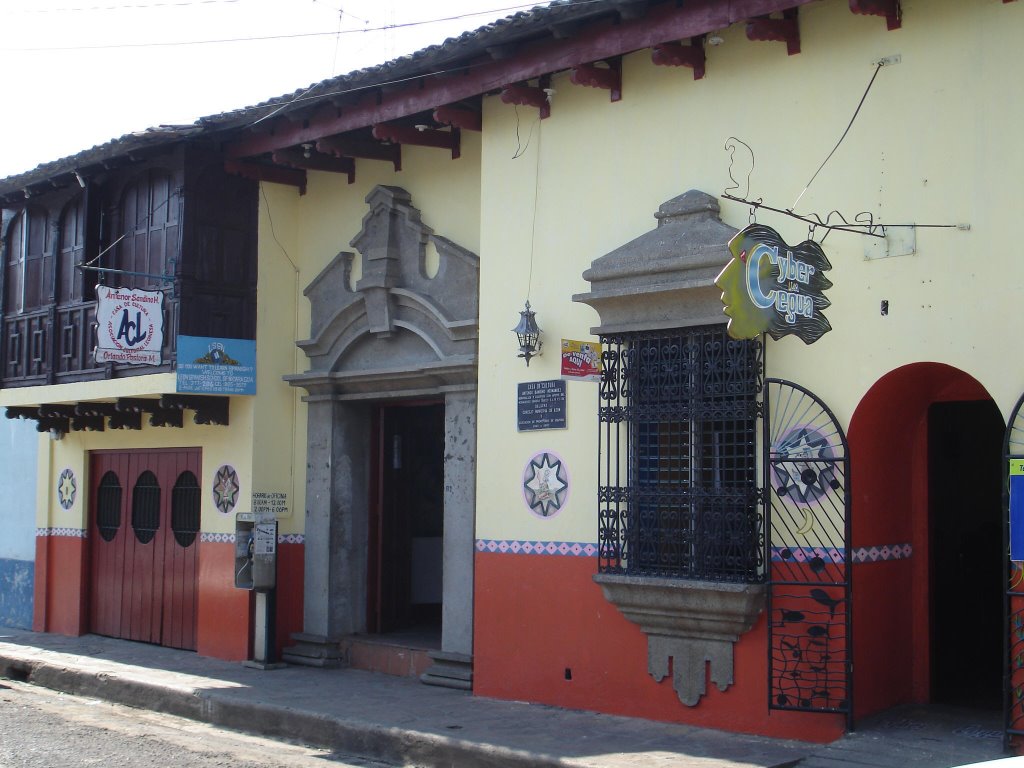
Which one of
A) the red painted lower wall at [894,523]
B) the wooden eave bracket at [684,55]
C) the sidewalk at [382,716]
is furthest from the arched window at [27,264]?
the red painted lower wall at [894,523]

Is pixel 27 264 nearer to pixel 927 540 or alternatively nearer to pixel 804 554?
pixel 804 554

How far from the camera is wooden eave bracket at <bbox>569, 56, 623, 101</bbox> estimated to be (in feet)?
31.3

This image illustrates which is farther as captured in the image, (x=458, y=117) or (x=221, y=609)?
(x=221, y=609)

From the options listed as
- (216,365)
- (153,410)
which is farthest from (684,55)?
(153,410)

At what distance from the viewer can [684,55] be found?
29.7 feet

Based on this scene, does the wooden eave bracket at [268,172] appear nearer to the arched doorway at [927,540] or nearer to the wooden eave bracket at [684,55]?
the wooden eave bracket at [684,55]

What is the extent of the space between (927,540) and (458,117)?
5389 mm

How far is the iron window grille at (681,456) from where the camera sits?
858 centimetres

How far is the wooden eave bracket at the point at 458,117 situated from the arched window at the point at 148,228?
360 cm

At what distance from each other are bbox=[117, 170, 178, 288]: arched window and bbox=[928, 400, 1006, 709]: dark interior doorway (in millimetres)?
7923

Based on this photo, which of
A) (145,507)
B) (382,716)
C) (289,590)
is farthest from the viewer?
(145,507)

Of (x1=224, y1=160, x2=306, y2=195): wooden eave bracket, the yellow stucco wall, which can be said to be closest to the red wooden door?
(x1=224, y1=160, x2=306, y2=195): wooden eave bracket

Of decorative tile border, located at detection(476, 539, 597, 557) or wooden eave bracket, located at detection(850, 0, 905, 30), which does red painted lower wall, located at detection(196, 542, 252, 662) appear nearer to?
decorative tile border, located at detection(476, 539, 597, 557)

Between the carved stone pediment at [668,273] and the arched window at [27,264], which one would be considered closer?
the carved stone pediment at [668,273]
